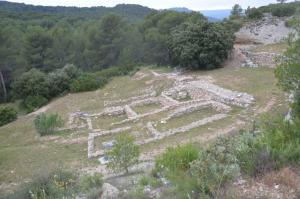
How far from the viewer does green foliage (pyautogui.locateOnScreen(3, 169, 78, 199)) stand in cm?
588

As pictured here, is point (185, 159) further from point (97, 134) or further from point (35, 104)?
point (35, 104)

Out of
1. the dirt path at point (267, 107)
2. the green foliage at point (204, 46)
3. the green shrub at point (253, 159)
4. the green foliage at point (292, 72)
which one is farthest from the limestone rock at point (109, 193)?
the green foliage at point (204, 46)

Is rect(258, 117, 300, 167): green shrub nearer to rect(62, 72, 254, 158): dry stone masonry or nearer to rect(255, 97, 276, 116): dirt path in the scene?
rect(62, 72, 254, 158): dry stone masonry

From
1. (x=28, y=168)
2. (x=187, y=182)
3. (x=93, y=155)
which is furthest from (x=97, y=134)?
(x=187, y=182)

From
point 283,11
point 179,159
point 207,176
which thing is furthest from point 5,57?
point 207,176

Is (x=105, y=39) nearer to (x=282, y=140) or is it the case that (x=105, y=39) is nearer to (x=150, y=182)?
(x=150, y=182)

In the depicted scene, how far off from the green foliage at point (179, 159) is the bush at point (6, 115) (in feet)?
56.0

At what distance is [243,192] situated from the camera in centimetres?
460

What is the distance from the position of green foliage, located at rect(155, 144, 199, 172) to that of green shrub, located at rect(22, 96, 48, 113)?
64.2 ft

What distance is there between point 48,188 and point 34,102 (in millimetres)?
19690

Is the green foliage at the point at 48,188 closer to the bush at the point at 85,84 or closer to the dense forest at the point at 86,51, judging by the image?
the dense forest at the point at 86,51

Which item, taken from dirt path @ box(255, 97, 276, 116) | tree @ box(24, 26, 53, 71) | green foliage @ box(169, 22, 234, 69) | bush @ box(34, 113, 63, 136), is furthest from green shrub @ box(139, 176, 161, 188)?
tree @ box(24, 26, 53, 71)

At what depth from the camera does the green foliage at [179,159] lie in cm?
622

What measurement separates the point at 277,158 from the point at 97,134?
973 cm
